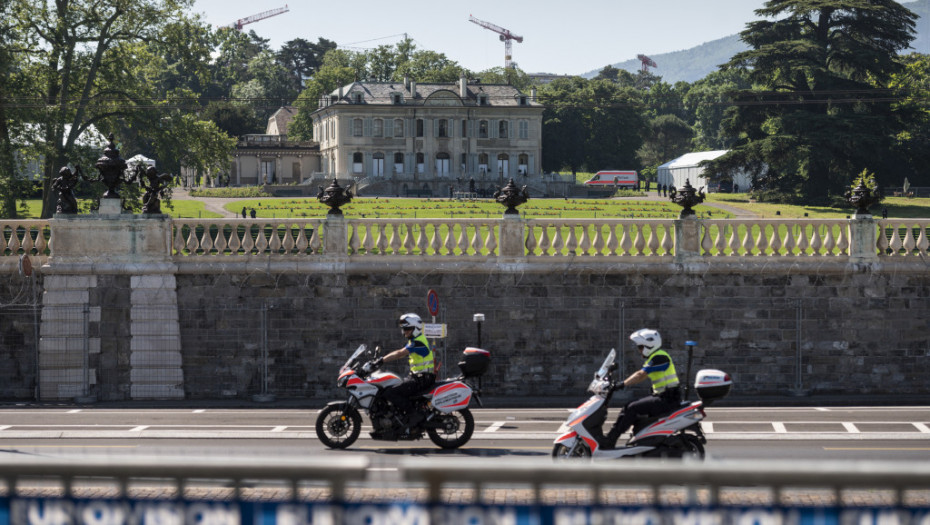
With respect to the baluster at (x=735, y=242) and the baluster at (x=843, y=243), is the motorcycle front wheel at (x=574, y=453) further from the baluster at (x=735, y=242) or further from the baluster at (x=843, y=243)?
the baluster at (x=843, y=243)

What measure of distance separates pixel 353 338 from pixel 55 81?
24.7 m

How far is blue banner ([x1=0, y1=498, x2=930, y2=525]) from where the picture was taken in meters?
4.44

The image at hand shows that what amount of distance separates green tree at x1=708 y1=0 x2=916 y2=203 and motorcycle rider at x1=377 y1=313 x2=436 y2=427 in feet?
150

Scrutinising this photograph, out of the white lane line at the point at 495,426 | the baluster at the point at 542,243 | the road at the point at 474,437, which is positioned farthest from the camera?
the baluster at the point at 542,243

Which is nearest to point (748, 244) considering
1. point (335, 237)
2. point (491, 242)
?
point (491, 242)

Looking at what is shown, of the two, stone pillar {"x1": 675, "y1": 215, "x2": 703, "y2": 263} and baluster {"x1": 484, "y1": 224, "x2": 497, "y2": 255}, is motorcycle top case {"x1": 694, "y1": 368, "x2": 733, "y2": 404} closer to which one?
stone pillar {"x1": 675, "y1": 215, "x2": 703, "y2": 263}

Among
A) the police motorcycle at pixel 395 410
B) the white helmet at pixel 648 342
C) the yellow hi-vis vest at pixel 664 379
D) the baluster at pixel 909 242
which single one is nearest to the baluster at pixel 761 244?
the baluster at pixel 909 242

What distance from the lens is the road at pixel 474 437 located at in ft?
46.8

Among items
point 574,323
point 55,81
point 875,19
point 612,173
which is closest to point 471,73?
point 612,173

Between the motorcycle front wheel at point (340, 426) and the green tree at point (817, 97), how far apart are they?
4606 centimetres

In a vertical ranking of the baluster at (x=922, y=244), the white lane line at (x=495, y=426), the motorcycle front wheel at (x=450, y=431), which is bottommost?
the white lane line at (x=495, y=426)

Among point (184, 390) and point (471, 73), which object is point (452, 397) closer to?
point (184, 390)

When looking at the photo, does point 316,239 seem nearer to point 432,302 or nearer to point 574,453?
point 432,302

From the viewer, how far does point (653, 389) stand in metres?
11.9
